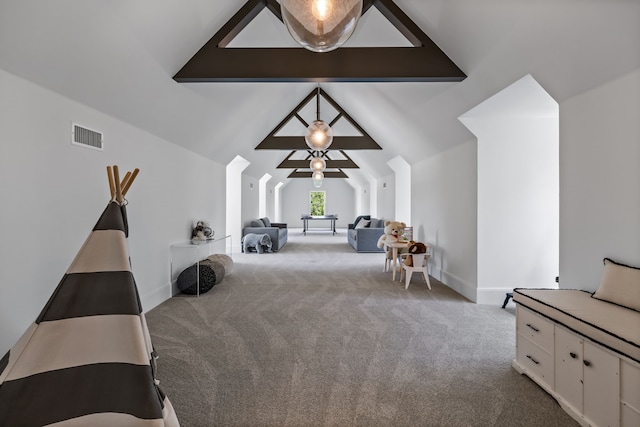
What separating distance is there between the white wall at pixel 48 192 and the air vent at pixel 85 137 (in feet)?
0.16

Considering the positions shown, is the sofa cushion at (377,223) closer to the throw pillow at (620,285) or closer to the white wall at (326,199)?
the throw pillow at (620,285)

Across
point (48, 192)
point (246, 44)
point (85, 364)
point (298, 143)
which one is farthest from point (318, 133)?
point (298, 143)

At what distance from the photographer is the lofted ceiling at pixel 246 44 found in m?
2.00

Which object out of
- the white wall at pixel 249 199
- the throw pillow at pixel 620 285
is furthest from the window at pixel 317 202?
the throw pillow at pixel 620 285

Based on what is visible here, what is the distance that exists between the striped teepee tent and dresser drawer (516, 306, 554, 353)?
2.22 m

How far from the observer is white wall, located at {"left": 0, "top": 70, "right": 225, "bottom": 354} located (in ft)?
6.81

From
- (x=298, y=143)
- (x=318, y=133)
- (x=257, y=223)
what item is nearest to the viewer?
(x=318, y=133)

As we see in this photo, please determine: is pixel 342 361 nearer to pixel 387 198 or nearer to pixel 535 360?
pixel 535 360

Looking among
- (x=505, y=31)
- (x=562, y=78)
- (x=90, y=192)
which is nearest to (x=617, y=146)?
(x=562, y=78)

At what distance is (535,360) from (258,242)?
6818mm

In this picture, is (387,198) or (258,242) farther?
(387,198)

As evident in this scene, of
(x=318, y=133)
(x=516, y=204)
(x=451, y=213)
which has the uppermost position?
(x=318, y=133)

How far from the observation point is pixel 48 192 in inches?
93.1

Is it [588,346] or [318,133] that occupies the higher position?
[318,133]
